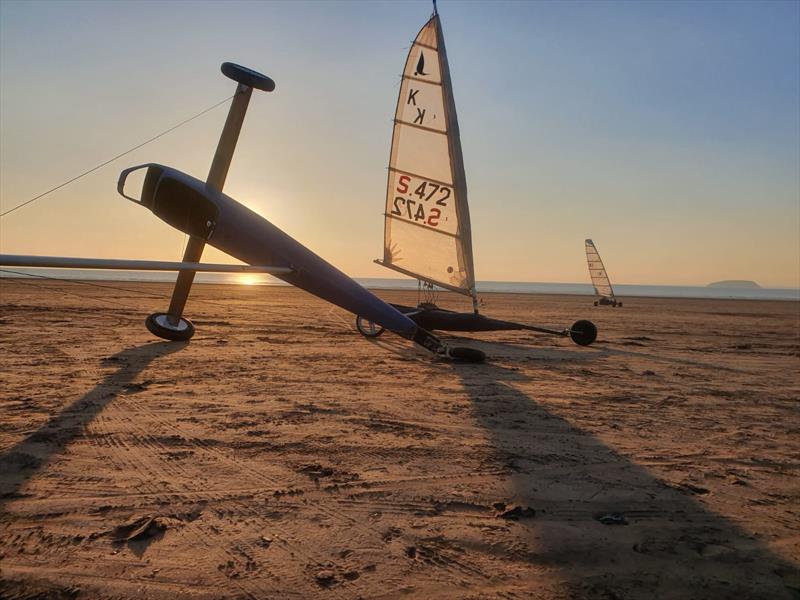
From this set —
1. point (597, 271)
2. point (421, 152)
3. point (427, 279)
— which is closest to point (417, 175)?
point (421, 152)

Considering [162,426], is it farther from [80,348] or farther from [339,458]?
[80,348]

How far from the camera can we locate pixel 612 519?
2.85 metres

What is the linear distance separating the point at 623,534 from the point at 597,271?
108 ft

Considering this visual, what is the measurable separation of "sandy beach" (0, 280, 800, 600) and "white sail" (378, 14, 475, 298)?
515cm

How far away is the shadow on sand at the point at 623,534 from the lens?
7.41 ft

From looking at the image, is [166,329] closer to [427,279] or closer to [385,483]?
[427,279]

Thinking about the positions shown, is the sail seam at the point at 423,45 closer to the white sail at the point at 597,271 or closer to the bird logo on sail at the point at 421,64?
the bird logo on sail at the point at 421,64

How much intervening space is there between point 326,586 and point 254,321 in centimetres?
1080

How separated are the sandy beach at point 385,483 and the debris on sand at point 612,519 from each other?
0.02m

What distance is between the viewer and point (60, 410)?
4414 millimetres

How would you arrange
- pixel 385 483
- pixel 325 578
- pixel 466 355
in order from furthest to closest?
pixel 466 355
pixel 385 483
pixel 325 578

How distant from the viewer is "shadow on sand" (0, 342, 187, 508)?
3084mm

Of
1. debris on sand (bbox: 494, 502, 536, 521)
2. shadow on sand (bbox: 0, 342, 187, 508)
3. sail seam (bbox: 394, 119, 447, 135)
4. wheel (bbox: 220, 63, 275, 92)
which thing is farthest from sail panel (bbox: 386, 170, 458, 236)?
debris on sand (bbox: 494, 502, 536, 521)

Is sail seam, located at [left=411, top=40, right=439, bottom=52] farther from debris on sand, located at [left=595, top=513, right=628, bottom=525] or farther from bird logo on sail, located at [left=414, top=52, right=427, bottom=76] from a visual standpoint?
debris on sand, located at [left=595, top=513, right=628, bottom=525]
